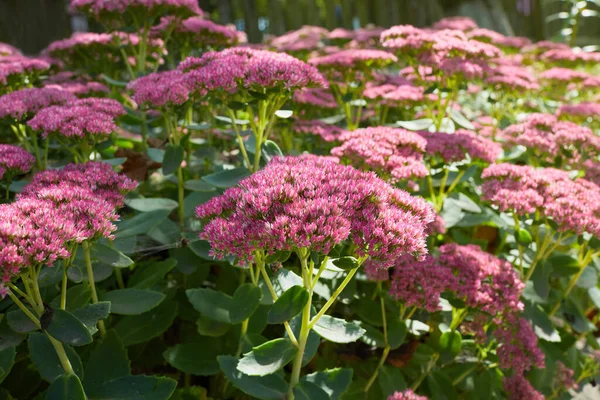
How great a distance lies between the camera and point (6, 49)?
3225 millimetres

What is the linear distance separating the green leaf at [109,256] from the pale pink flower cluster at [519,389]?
57.8 inches

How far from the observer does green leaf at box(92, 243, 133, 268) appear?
4.76ft

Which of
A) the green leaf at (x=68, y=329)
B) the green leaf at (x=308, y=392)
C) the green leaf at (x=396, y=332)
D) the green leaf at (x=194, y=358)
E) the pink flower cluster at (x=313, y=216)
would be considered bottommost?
the green leaf at (x=396, y=332)

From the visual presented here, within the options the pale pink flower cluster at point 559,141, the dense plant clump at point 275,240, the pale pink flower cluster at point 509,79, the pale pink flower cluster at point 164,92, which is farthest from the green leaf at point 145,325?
the pale pink flower cluster at point 509,79

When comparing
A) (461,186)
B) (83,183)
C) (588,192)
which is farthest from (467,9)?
(83,183)

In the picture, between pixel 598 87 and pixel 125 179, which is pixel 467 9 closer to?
pixel 598 87

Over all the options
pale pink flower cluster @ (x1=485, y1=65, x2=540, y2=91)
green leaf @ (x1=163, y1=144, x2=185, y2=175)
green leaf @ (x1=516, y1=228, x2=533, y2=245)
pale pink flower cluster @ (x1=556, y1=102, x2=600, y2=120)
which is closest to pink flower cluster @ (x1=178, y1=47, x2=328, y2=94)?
green leaf @ (x1=163, y1=144, x2=185, y2=175)

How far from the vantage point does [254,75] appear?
1692 mm

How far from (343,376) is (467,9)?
7.51 m

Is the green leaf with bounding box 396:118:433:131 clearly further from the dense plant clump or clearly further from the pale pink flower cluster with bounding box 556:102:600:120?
the pale pink flower cluster with bounding box 556:102:600:120

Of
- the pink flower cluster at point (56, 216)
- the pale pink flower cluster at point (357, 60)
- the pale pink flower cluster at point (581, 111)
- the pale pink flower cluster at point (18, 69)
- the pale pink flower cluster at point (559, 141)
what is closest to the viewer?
the pink flower cluster at point (56, 216)

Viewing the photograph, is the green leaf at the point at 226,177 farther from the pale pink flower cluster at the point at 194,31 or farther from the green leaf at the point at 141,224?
the pale pink flower cluster at the point at 194,31

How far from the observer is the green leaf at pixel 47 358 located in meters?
1.27

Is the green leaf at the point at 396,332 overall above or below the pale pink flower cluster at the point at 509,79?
below
